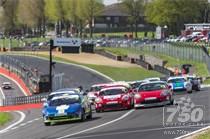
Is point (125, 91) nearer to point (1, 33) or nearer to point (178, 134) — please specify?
point (178, 134)

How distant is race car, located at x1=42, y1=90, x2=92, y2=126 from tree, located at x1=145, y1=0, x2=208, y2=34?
119693 mm

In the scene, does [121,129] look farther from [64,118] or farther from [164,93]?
[164,93]

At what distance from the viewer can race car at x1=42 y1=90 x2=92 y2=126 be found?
25891 mm

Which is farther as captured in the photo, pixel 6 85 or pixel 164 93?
pixel 6 85

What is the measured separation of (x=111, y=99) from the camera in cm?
3067

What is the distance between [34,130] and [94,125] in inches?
101

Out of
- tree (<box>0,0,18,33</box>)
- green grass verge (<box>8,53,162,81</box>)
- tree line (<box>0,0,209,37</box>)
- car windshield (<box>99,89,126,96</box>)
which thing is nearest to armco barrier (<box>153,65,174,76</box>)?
green grass verge (<box>8,53,162,81</box>)

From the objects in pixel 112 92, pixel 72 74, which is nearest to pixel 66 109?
pixel 112 92

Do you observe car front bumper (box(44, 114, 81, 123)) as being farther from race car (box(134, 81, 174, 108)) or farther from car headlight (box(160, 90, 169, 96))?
car headlight (box(160, 90, 169, 96))

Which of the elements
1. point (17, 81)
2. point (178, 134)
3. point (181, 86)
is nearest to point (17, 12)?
point (17, 81)

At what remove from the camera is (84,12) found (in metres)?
160

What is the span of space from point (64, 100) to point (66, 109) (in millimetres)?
969

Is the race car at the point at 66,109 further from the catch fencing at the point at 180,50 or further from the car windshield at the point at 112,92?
the catch fencing at the point at 180,50

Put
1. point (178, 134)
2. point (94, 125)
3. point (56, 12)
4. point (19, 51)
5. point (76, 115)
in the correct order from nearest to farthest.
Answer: point (178, 134) → point (94, 125) → point (76, 115) → point (19, 51) → point (56, 12)
